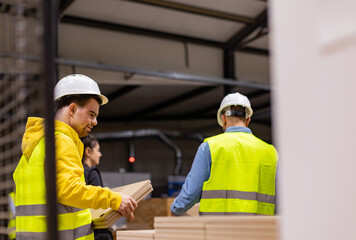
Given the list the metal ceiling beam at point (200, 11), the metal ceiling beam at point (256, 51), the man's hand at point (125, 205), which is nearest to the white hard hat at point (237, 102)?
the man's hand at point (125, 205)

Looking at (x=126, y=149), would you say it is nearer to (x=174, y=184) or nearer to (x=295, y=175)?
(x=174, y=184)

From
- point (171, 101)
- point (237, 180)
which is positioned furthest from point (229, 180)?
point (171, 101)

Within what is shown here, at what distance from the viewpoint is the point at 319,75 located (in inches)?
39.9

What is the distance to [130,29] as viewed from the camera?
10711mm

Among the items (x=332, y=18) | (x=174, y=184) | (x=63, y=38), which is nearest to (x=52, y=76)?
(x=332, y=18)

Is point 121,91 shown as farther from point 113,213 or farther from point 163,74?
point 113,213

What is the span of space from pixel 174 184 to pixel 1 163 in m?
12.6

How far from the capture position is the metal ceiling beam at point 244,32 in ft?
34.8

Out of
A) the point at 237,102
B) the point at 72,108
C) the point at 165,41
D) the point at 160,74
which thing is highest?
the point at 165,41

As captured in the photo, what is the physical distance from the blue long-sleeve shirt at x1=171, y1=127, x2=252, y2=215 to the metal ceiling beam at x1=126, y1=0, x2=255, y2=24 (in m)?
6.44

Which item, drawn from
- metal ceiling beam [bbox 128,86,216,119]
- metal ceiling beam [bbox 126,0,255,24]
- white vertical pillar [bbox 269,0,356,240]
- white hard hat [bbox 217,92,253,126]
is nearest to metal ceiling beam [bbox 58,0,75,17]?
metal ceiling beam [bbox 126,0,255,24]

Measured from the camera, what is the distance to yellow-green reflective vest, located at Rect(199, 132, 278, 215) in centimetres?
374

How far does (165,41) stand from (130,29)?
3.02 feet

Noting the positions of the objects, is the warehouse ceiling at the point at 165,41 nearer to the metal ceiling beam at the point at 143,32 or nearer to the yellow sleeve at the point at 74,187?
the metal ceiling beam at the point at 143,32
